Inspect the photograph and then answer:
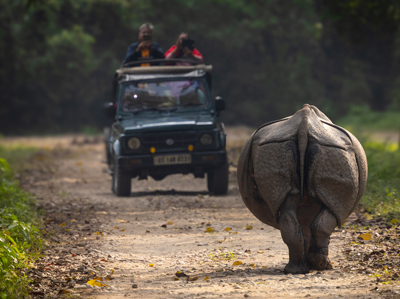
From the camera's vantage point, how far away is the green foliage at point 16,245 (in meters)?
4.91

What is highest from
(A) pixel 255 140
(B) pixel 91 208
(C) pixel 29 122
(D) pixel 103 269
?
(A) pixel 255 140

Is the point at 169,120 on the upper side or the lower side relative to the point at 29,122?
upper

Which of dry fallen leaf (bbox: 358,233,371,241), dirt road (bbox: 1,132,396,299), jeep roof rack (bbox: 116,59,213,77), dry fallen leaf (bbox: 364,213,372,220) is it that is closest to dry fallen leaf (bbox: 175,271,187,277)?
dirt road (bbox: 1,132,396,299)

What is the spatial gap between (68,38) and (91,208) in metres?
20.3

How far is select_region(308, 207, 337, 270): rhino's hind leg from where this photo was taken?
5090 millimetres

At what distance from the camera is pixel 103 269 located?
572cm

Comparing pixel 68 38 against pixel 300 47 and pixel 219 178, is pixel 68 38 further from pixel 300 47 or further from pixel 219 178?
pixel 219 178

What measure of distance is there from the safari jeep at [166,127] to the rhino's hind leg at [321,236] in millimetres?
5116

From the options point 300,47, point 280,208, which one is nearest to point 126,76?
point 280,208

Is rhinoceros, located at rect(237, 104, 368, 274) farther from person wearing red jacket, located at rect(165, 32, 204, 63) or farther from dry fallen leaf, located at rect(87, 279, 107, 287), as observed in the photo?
person wearing red jacket, located at rect(165, 32, 204, 63)

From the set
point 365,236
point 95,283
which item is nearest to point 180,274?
point 95,283

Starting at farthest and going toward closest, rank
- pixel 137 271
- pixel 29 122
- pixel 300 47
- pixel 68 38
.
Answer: pixel 300 47 < pixel 29 122 < pixel 68 38 < pixel 137 271

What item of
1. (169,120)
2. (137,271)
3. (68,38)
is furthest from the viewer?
(68,38)

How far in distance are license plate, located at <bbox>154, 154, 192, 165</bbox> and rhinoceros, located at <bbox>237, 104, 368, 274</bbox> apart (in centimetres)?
483
